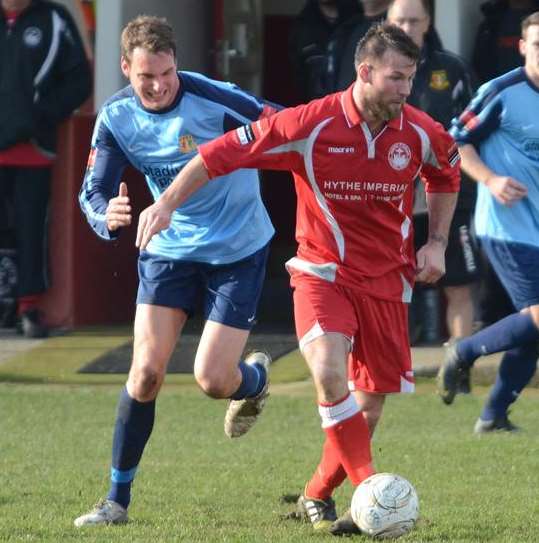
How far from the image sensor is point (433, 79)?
11.6 metres

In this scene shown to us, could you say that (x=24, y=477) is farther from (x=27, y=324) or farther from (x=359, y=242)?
(x=27, y=324)

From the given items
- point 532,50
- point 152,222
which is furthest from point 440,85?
point 152,222

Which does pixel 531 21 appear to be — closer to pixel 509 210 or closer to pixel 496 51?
pixel 509 210

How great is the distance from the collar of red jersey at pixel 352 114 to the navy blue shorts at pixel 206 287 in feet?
3.59

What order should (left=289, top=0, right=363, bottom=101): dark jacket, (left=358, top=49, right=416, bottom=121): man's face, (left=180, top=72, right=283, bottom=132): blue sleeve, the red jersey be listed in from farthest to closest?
(left=289, top=0, right=363, bottom=101): dark jacket
(left=180, top=72, right=283, bottom=132): blue sleeve
the red jersey
(left=358, top=49, right=416, bottom=121): man's face

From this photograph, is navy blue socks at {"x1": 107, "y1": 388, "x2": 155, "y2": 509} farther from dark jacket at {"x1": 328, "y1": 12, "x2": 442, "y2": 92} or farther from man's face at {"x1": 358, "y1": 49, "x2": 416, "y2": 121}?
dark jacket at {"x1": 328, "y1": 12, "x2": 442, "y2": 92}

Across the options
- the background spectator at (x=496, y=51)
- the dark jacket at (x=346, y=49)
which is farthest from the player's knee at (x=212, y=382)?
the background spectator at (x=496, y=51)

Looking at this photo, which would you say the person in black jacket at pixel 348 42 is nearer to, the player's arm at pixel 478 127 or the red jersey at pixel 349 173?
the player's arm at pixel 478 127

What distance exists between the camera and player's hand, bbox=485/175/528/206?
896cm

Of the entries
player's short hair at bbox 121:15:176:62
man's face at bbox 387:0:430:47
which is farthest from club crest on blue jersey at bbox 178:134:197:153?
man's face at bbox 387:0:430:47

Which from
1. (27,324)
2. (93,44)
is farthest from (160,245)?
(93,44)

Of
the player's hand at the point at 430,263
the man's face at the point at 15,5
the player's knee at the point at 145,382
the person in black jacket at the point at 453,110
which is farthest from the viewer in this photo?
the man's face at the point at 15,5

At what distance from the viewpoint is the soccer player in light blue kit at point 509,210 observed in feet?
30.2

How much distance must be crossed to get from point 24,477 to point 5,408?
242 cm
